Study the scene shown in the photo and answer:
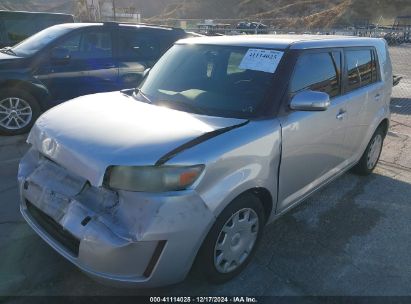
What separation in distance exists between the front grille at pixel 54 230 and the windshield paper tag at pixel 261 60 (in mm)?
1847

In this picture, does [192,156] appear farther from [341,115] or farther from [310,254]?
[341,115]

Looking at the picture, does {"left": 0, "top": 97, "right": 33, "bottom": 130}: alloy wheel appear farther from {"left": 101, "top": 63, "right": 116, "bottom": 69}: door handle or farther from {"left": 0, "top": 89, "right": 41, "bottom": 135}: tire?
{"left": 101, "top": 63, "right": 116, "bottom": 69}: door handle

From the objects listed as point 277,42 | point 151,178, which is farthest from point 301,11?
point 151,178

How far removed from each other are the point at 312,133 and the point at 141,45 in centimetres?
452

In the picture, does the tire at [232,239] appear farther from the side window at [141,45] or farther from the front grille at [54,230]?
the side window at [141,45]

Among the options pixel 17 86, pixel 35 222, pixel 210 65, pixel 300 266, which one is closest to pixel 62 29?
pixel 17 86

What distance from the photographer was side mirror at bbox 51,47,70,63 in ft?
20.0

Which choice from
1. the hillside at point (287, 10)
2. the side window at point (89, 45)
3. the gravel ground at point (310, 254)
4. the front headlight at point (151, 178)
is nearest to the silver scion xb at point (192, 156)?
the front headlight at point (151, 178)

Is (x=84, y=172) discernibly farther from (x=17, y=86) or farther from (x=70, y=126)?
(x=17, y=86)

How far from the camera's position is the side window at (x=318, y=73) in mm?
3137

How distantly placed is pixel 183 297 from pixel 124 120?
1313 millimetres

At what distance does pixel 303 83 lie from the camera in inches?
125

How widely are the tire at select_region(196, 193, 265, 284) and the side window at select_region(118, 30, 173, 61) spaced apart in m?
4.69

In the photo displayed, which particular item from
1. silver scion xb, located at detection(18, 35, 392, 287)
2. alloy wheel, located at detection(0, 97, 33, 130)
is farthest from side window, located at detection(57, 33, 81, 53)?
silver scion xb, located at detection(18, 35, 392, 287)
